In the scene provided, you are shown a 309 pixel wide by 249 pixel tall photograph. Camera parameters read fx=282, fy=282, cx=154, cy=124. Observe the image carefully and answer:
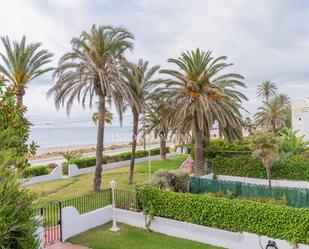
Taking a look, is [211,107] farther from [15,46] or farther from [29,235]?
[29,235]

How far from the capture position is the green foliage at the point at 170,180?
1504cm

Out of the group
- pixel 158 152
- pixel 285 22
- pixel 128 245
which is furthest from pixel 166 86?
pixel 158 152

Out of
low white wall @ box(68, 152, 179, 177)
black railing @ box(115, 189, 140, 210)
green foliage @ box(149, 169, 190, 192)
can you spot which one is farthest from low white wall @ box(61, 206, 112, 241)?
low white wall @ box(68, 152, 179, 177)

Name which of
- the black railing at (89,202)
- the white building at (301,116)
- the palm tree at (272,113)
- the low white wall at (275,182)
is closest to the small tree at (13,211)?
the black railing at (89,202)

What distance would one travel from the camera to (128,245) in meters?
11.6

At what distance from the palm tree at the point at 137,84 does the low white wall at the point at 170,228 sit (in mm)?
6747

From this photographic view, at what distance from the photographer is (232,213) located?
466 inches

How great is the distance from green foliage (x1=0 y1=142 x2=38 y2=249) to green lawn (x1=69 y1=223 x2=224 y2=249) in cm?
643

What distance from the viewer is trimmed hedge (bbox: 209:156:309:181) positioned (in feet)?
65.4

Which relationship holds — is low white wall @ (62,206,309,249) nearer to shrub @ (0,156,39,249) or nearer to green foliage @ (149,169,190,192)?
green foliage @ (149,169,190,192)

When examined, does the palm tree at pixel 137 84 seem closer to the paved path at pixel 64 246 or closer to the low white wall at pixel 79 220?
the low white wall at pixel 79 220

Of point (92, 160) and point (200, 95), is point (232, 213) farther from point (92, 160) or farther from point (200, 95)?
point (92, 160)

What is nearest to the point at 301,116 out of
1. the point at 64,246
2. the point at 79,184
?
the point at 79,184

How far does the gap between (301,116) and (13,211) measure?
38.5m
